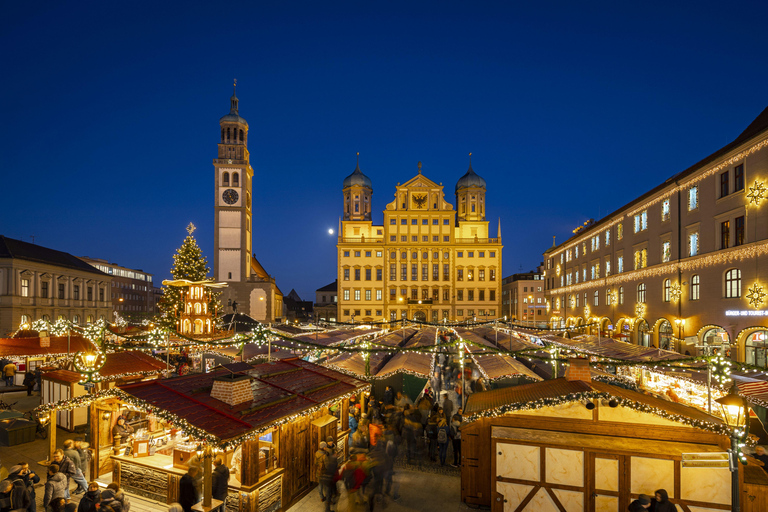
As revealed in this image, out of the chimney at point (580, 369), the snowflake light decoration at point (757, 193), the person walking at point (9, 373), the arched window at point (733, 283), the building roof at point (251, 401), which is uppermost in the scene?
the snowflake light decoration at point (757, 193)

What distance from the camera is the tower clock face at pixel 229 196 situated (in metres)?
58.5

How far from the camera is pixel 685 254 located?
27.4m

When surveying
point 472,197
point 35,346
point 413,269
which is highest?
point 472,197

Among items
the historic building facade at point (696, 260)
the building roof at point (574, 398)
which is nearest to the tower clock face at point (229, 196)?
the historic building facade at point (696, 260)

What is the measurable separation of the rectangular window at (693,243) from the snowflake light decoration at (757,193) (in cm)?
523

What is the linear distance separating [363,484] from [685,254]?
26.9 meters

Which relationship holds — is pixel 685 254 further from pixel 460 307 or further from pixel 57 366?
pixel 460 307

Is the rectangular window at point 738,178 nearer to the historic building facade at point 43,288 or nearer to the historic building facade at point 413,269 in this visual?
the historic building facade at point 413,269

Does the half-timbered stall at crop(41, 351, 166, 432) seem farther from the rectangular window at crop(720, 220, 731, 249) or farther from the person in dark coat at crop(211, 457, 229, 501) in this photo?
the rectangular window at crop(720, 220, 731, 249)

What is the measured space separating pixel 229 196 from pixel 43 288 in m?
22.6

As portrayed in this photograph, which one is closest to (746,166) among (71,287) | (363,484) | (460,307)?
(363,484)

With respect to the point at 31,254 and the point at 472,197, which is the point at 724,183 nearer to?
the point at 472,197

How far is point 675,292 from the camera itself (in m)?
27.9

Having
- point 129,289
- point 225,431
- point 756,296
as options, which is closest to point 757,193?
point 756,296
